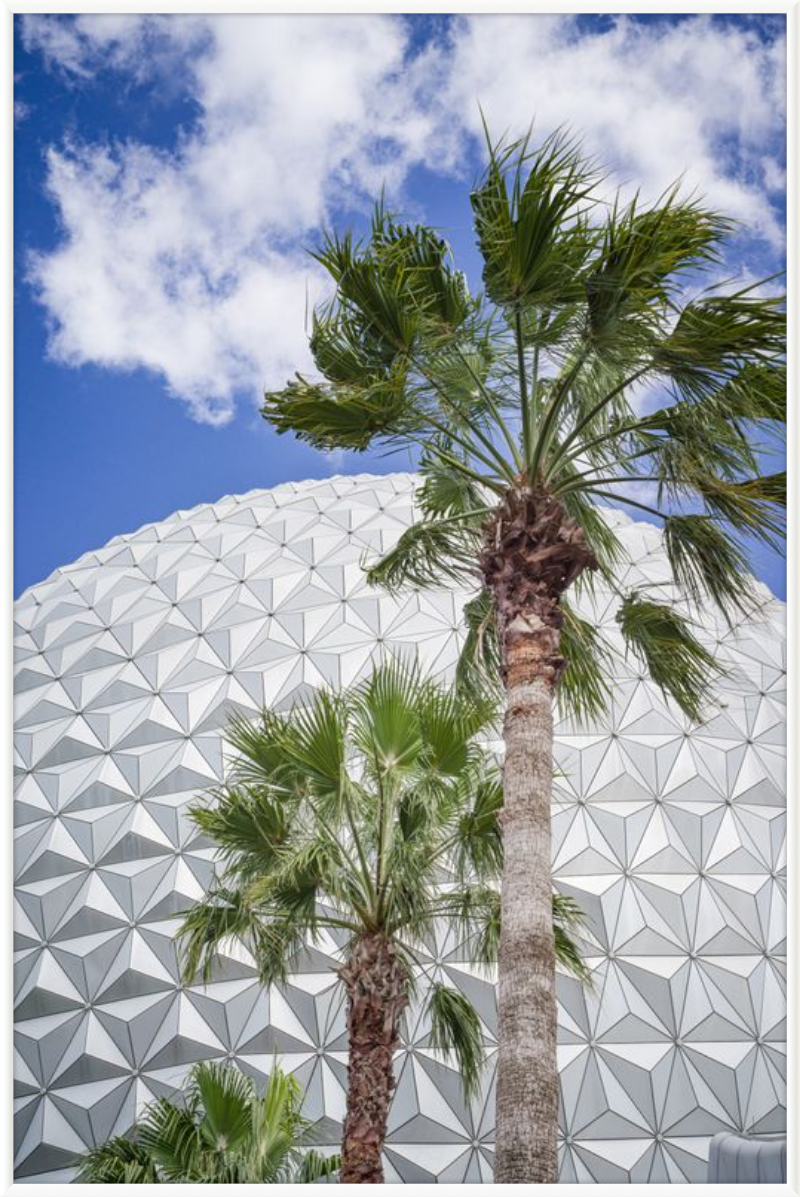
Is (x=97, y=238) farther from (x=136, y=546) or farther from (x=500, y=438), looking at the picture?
(x=136, y=546)

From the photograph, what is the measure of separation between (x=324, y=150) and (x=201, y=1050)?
48.1 ft

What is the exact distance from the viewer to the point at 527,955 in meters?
7.15

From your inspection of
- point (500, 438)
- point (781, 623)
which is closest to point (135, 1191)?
point (500, 438)

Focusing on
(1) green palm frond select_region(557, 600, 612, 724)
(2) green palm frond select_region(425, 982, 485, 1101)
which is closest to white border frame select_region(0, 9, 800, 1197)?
(1) green palm frond select_region(557, 600, 612, 724)

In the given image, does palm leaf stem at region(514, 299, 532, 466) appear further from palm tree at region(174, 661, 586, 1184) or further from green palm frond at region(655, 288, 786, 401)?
palm tree at region(174, 661, 586, 1184)

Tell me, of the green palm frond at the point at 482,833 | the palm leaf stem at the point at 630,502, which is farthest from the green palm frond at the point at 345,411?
the green palm frond at the point at 482,833

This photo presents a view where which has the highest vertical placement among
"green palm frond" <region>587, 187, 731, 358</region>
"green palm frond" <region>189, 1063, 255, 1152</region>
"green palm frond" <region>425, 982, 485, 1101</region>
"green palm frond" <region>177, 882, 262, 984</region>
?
"green palm frond" <region>587, 187, 731, 358</region>

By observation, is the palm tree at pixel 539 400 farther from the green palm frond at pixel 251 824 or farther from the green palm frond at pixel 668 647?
the green palm frond at pixel 251 824

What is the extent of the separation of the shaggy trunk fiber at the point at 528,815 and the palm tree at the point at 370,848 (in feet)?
6.93

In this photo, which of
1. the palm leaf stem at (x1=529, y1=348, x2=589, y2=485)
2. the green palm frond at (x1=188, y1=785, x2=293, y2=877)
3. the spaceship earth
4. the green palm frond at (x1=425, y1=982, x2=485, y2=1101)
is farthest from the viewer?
the spaceship earth

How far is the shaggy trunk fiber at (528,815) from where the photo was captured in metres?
6.64

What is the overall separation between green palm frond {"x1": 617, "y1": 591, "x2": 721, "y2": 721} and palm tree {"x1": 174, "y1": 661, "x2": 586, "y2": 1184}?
1489 millimetres

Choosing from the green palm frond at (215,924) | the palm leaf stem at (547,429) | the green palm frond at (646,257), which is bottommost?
the green palm frond at (215,924)

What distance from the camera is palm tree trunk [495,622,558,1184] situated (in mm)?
6578
